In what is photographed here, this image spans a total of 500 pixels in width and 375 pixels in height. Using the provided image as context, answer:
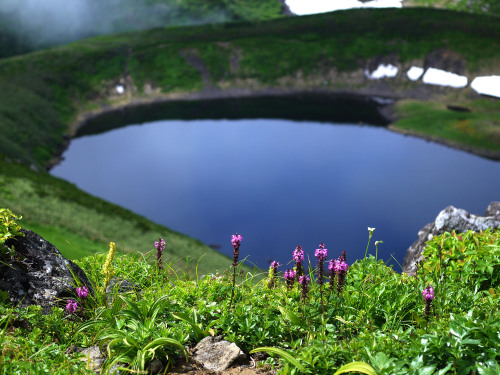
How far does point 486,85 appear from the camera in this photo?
14700 centimetres

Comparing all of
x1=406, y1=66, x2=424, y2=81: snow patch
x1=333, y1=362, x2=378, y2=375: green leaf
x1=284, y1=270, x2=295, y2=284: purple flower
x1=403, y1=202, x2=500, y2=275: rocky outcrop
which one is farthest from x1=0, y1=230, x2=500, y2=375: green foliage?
x1=406, y1=66, x2=424, y2=81: snow patch

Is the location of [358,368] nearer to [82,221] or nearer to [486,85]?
[82,221]

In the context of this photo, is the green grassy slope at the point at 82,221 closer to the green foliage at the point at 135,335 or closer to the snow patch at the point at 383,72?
the green foliage at the point at 135,335

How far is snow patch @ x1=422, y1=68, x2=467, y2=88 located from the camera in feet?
492

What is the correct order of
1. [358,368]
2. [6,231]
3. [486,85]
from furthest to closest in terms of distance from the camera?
1. [486,85]
2. [6,231]
3. [358,368]

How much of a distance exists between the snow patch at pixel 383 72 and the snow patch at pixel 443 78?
9985 millimetres

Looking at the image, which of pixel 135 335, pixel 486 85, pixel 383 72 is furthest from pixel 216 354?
pixel 383 72

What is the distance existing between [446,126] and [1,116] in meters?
108

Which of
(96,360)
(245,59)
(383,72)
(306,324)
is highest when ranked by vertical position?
(245,59)

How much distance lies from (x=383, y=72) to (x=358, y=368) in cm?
16565

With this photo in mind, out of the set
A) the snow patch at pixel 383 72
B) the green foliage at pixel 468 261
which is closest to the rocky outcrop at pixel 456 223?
the green foliage at pixel 468 261

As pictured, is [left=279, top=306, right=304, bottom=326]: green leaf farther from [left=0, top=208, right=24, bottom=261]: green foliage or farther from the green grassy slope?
the green grassy slope

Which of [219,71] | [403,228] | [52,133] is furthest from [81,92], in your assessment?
[403,228]

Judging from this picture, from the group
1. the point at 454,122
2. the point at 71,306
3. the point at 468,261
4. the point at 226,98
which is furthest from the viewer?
the point at 226,98
